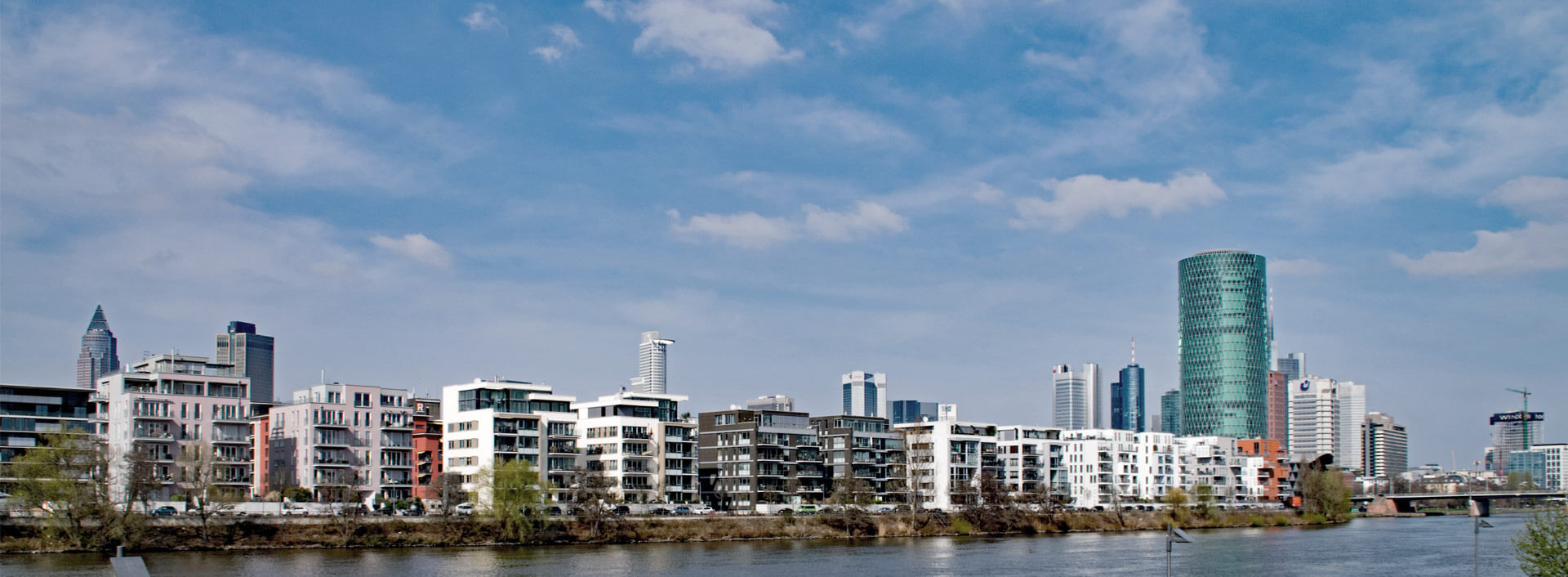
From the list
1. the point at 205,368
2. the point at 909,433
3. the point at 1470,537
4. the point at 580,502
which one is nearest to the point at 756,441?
the point at 909,433

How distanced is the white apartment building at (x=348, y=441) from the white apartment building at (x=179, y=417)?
191 inches

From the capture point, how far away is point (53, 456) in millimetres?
110750

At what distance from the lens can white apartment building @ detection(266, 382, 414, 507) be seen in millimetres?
154625

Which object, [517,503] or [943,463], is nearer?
[517,503]

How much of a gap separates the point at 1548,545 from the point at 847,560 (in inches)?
2643

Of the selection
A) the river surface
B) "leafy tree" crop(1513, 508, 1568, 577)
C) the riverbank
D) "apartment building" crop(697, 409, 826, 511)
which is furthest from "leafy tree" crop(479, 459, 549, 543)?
"leafy tree" crop(1513, 508, 1568, 577)

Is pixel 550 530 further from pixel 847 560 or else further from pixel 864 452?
pixel 864 452

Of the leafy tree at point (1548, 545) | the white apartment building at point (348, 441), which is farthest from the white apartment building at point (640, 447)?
the leafy tree at point (1548, 545)

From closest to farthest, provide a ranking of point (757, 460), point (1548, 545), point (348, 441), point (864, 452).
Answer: point (1548, 545) → point (348, 441) → point (757, 460) → point (864, 452)

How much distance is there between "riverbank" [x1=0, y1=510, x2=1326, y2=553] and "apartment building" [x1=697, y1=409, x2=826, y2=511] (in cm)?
2459

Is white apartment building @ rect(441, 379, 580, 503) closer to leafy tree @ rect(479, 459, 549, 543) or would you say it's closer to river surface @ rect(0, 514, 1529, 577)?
leafy tree @ rect(479, 459, 549, 543)

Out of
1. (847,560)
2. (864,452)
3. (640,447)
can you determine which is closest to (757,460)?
(640,447)

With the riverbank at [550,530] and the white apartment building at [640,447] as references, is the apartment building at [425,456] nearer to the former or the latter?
the white apartment building at [640,447]

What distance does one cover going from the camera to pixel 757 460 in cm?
17838
